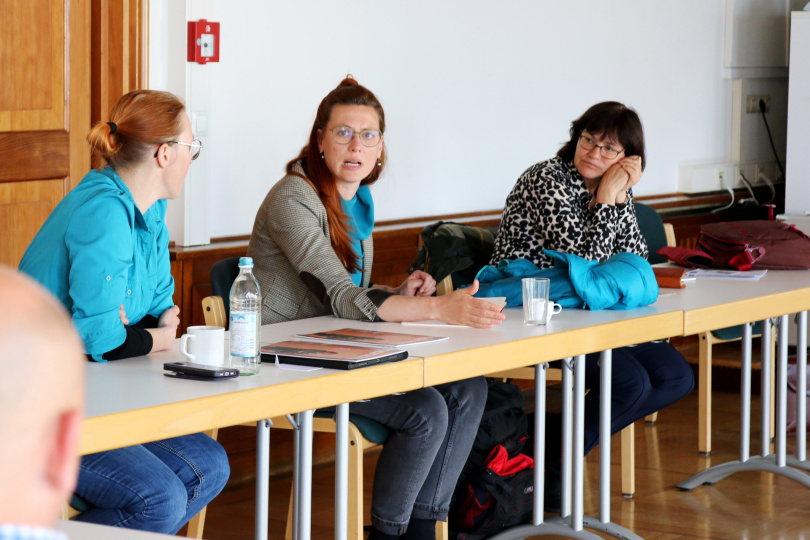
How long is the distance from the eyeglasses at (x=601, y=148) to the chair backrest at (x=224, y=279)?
116cm

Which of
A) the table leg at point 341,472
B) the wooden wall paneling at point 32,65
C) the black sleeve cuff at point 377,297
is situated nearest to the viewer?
the table leg at point 341,472

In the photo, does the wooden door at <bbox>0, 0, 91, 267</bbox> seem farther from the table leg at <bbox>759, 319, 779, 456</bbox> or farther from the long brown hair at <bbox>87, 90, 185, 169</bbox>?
the table leg at <bbox>759, 319, 779, 456</bbox>

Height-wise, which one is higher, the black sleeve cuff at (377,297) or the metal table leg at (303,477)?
the black sleeve cuff at (377,297)

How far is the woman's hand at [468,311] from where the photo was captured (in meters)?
2.52

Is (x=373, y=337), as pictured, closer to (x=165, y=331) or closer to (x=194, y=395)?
(x=165, y=331)

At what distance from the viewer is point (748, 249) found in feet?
11.3

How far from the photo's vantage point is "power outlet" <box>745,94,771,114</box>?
591cm

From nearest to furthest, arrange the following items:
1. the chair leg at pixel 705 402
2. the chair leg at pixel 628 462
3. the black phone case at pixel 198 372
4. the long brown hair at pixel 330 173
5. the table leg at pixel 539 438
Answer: the black phone case at pixel 198 372
the table leg at pixel 539 438
the long brown hair at pixel 330 173
the chair leg at pixel 628 462
the chair leg at pixel 705 402

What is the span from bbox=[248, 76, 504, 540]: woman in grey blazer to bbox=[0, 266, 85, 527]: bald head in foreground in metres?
1.86

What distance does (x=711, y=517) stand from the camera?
130 inches

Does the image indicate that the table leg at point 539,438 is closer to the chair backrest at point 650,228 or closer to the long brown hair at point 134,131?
the long brown hair at point 134,131


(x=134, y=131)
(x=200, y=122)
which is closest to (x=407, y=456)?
(x=134, y=131)

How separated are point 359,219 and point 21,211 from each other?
99 cm

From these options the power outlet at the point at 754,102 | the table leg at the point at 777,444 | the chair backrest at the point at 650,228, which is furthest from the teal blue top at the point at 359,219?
the power outlet at the point at 754,102
